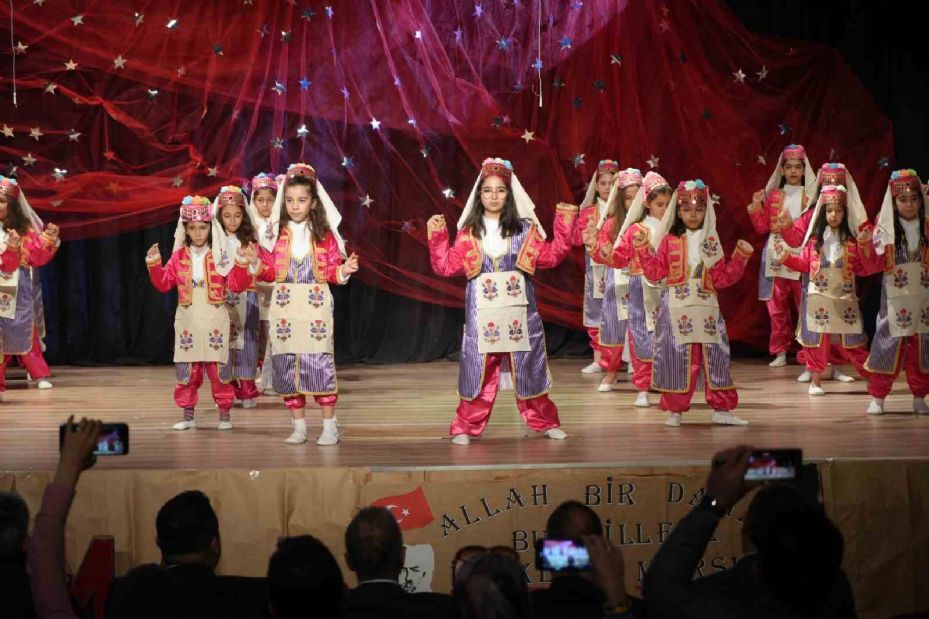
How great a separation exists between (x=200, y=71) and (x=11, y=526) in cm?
582

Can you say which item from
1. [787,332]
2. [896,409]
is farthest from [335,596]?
[787,332]

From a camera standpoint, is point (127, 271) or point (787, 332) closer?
point (787, 332)

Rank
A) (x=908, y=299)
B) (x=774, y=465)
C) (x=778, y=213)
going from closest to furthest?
1. (x=774, y=465)
2. (x=908, y=299)
3. (x=778, y=213)

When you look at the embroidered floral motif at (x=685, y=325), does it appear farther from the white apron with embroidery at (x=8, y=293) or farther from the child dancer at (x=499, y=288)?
the white apron with embroidery at (x=8, y=293)

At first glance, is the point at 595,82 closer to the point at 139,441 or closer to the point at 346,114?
the point at 346,114

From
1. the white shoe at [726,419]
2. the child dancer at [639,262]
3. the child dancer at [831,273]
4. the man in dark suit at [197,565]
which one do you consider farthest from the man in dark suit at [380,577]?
the child dancer at [831,273]

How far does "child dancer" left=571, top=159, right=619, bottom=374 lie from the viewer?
9.12 m

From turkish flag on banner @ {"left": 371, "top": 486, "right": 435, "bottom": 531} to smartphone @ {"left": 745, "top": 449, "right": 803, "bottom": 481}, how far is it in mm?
2573

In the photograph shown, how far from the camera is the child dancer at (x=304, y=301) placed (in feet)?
20.6

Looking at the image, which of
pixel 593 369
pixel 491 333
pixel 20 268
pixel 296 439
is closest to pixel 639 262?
pixel 491 333

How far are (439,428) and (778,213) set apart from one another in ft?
11.3

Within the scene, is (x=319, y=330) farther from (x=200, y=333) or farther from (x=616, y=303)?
(x=616, y=303)

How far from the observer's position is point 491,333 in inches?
247

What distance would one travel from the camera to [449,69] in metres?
8.69
